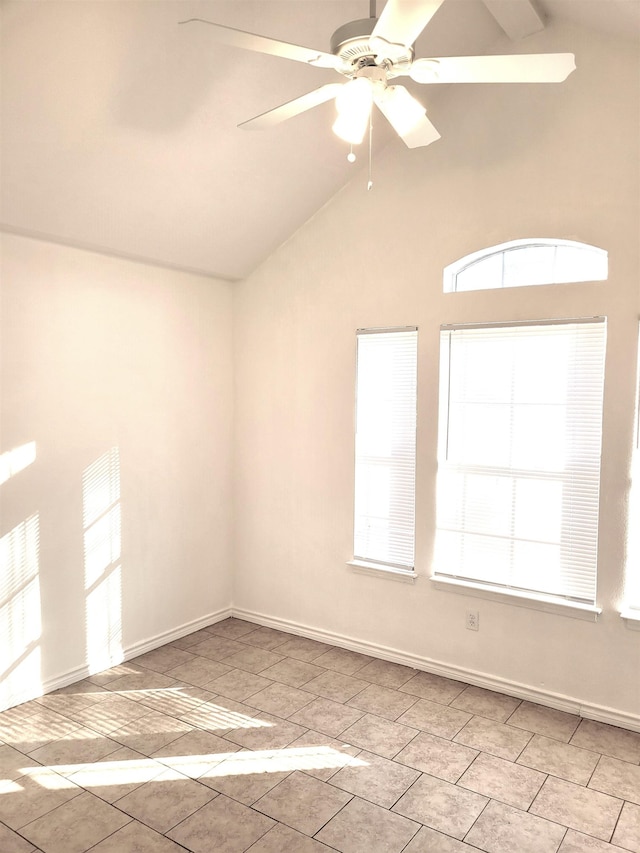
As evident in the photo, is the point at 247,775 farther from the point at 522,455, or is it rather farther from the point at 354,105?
the point at 354,105

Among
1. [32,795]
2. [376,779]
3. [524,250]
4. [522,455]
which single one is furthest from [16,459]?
[524,250]

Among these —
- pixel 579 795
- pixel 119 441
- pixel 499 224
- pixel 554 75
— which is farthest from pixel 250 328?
pixel 579 795

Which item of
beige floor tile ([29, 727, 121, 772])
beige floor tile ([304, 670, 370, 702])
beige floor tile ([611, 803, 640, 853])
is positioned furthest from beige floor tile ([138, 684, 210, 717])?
beige floor tile ([611, 803, 640, 853])

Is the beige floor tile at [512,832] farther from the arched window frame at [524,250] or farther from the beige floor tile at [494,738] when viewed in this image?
the arched window frame at [524,250]

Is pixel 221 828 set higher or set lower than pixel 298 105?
lower

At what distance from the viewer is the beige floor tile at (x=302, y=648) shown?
4.04m

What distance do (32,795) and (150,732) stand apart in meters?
0.61

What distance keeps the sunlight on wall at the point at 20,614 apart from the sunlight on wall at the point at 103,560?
0.32 meters

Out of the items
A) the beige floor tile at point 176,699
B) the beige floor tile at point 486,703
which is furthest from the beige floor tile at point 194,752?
the beige floor tile at point 486,703

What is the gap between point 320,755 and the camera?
291cm

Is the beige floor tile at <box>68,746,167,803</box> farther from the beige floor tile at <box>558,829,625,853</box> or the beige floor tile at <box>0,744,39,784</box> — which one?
the beige floor tile at <box>558,829,625,853</box>

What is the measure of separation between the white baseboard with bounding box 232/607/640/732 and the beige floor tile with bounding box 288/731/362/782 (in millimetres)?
937

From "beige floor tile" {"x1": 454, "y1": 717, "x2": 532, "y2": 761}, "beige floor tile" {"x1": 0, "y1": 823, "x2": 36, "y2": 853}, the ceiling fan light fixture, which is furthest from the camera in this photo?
"beige floor tile" {"x1": 454, "y1": 717, "x2": 532, "y2": 761}

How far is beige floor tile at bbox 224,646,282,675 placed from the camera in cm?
386
